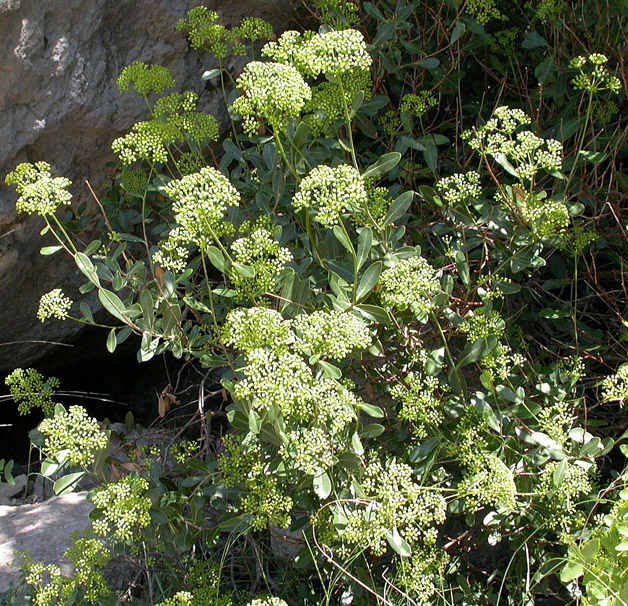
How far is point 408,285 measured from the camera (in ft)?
6.73

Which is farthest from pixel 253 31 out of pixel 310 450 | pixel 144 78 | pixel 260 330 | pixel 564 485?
pixel 564 485

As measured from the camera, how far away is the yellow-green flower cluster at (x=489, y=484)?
200 centimetres

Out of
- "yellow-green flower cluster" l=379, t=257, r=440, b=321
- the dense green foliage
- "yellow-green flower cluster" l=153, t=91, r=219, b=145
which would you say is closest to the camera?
the dense green foliage

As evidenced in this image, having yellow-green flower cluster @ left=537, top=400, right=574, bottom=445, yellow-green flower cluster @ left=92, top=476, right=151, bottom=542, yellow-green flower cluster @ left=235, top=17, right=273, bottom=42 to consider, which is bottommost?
yellow-green flower cluster @ left=537, top=400, right=574, bottom=445

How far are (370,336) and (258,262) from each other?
424 mm

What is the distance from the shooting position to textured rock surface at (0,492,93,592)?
2.71 metres

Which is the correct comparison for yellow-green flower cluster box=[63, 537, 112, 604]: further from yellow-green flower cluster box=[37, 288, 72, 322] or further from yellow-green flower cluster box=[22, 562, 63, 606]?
yellow-green flower cluster box=[37, 288, 72, 322]

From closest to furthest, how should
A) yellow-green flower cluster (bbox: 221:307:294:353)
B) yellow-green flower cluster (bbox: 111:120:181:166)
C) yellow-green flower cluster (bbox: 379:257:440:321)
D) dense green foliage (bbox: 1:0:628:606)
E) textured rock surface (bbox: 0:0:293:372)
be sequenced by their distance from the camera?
1. yellow-green flower cluster (bbox: 221:307:294:353)
2. dense green foliage (bbox: 1:0:628:606)
3. yellow-green flower cluster (bbox: 379:257:440:321)
4. yellow-green flower cluster (bbox: 111:120:181:166)
5. textured rock surface (bbox: 0:0:293:372)

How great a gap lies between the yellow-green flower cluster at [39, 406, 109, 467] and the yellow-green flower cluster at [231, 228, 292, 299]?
630 mm

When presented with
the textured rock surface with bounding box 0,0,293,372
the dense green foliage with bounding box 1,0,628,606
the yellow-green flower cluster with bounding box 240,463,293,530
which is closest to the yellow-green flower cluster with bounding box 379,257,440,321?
the dense green foliage with bounding box 1,0,628,606

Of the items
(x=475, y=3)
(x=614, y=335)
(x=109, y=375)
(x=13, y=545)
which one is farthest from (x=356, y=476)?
(x=109, y=375)

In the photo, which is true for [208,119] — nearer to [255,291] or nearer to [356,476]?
[255,291]

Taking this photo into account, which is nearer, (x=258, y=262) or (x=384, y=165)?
(x=258, y=262)

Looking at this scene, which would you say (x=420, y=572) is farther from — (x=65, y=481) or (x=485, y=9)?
(x=485, y=9)
